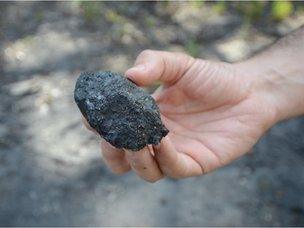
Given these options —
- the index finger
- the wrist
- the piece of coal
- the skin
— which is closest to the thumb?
the skin

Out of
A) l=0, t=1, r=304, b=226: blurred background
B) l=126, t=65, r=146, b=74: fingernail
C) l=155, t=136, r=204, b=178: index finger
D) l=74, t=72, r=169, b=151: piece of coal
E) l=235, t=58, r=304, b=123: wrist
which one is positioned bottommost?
l=0, t=1, r=304, b=226: blurred background

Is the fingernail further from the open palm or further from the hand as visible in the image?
the open palm

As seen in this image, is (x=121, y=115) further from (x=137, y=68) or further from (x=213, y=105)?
(x=213, y=105)

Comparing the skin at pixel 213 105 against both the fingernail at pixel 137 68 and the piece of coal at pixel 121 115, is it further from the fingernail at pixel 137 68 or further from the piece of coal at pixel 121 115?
the piece of coal at pixel 121 115

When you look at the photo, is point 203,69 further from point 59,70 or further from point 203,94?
point 59,70

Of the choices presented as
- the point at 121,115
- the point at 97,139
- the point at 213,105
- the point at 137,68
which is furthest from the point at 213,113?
the point at 97,139

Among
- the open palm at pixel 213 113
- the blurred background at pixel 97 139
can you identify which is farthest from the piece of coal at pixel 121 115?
the blurred background at pixel 97 139
